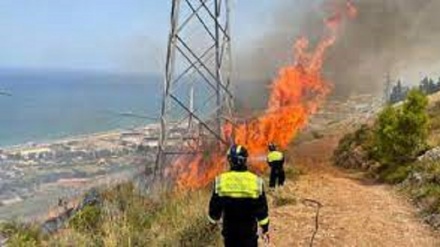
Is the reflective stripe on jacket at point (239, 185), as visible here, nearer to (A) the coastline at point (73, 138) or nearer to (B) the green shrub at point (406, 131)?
(B) the green shrub at point (406, 131)

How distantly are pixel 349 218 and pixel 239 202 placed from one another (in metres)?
7.73

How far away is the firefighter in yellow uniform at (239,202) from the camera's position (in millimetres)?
9502

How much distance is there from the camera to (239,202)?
954 cm

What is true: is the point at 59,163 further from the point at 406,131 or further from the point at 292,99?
the point at 406,131

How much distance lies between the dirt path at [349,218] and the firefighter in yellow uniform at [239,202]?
4638 mm

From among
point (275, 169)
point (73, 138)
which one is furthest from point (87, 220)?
point (73, 138)

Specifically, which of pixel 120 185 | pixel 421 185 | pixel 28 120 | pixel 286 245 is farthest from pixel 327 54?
pixel 28 120

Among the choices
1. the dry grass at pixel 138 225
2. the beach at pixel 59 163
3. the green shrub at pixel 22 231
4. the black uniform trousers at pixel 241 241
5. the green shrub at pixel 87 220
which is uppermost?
the black uniform trousers at pixel 241 241

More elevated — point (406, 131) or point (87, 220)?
point (406, 131)

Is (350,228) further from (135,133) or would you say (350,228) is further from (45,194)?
(135,133)

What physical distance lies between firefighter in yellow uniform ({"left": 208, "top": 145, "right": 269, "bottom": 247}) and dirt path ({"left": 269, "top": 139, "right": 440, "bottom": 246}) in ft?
15.2

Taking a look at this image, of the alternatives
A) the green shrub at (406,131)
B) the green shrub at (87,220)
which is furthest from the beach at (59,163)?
the green shrub at (87,220)

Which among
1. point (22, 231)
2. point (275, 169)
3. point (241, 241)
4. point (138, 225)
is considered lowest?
point (22, 231)

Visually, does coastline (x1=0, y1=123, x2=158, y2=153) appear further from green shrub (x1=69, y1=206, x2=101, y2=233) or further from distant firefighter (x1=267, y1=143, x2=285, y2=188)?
green shrub (x1=69, y1=206, x2=101, y2=233)
